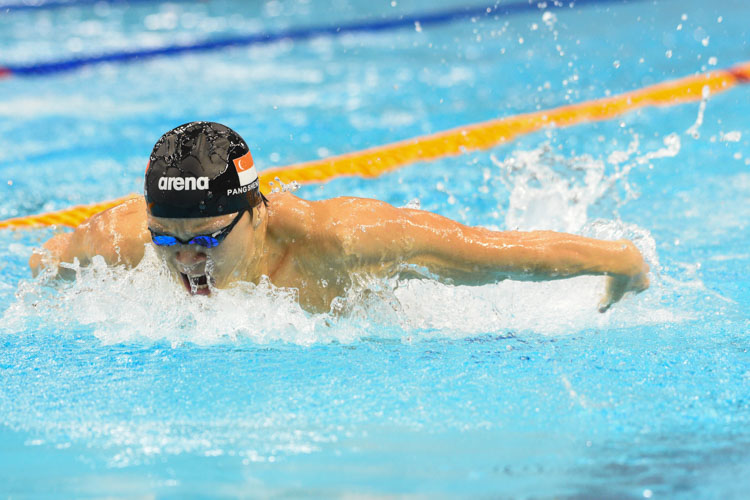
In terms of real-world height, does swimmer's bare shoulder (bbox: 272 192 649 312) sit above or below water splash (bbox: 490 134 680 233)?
below

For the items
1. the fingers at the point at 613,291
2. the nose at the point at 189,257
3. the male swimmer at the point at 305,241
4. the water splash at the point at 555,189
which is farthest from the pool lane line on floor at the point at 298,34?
the fingers at the point at 613,291

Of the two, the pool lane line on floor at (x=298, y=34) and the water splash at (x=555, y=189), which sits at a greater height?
the pool lane line on floor at (x=298, y=34)

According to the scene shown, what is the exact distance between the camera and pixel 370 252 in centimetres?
232

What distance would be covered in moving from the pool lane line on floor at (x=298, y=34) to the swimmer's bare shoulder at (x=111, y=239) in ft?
16.5

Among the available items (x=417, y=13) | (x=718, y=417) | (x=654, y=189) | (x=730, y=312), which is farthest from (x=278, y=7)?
(x=718, y=417)

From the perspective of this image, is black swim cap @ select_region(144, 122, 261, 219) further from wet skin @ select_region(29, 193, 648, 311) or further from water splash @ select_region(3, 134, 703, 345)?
water splash @ select_region(3, 134, 703, 345)

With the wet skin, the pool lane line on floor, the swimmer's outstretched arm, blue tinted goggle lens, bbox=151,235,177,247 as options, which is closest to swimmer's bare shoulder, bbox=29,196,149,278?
the wet skin

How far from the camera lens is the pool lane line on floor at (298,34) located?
7.35 m

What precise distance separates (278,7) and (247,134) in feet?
17.1

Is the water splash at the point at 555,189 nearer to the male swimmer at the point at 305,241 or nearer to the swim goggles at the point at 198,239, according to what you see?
the male swimmer at the point at 305,241

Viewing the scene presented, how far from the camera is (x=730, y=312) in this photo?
8.92ft

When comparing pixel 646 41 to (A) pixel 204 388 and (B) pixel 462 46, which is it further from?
(A) pixel 204 388

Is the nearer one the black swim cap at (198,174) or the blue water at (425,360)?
the blue water at (425,360)

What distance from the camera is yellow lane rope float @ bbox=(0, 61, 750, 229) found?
4207 mm
